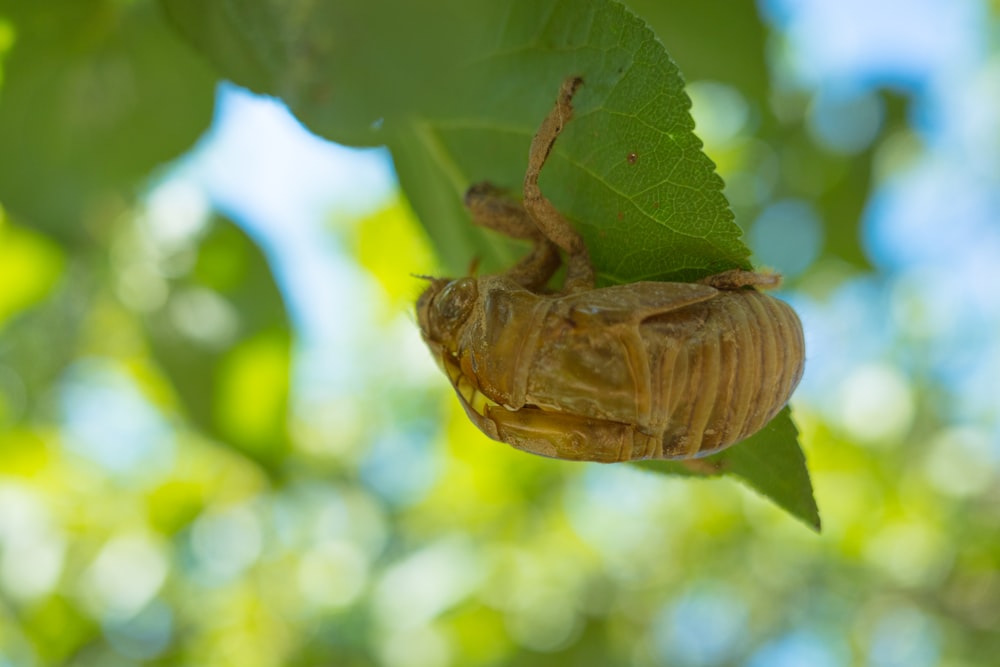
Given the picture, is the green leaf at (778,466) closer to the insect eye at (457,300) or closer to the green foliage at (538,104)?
the green foliage at (538,104)

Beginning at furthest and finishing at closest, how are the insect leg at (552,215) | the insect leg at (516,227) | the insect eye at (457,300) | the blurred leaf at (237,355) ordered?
the blurred leaf at (237,355)
the insect eye at (457,300)
the insect leg at (516,227)
the insect leg at (552,215)

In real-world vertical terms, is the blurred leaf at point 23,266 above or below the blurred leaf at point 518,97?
below

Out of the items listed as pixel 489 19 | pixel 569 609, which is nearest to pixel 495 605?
pixel 569 609

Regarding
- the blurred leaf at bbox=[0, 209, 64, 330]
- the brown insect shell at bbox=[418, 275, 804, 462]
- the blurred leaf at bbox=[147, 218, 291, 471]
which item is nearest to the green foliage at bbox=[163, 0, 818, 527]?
the brown insect shell at bbox=[418, 275, 804, 462]

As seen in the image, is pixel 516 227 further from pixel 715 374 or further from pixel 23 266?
pixel 23 266

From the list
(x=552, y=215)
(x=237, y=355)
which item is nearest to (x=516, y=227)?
(x=552, y=215)

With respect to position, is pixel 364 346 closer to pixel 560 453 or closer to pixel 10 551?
pixel 10 551

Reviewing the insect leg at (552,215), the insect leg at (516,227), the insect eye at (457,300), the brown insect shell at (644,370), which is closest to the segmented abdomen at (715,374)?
the brown insect shell at (644,370)
